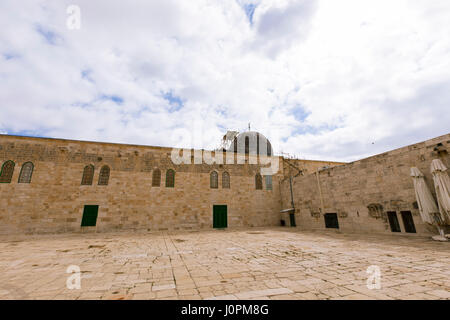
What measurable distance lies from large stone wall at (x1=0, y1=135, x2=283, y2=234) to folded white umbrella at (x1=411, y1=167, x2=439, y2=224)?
10.5m

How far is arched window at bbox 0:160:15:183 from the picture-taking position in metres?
12.7

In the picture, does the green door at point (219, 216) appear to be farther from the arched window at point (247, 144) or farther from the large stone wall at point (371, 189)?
the arched window at point (247, 144)

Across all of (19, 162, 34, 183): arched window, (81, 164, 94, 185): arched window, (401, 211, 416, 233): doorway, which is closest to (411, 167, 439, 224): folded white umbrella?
(401, 211, 416, 233): doorway

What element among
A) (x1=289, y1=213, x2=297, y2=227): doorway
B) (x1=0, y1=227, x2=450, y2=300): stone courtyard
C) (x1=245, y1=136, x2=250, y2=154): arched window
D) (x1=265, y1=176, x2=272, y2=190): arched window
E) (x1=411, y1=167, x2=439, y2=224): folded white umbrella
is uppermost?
(x1=245, y1=136, x2=250, y2=154): arched window

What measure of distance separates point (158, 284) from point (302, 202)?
45.5 feet

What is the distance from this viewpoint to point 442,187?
7.48m

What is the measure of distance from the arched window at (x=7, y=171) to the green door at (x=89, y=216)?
206 inches

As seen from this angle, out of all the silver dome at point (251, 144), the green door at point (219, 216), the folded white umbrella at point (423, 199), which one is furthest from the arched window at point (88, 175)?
the folded white umbrella at point (423, 199)

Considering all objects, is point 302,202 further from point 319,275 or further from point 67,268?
point 67,268

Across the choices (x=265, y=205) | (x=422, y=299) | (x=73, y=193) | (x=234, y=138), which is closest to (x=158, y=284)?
(x=422, y=299)

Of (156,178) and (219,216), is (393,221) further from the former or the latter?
(156,178)

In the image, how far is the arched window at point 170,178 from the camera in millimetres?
15398

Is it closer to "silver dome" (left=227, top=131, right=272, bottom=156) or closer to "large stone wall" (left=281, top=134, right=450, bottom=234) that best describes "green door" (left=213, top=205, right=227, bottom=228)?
"large stone wall" (left=281, top=134, right=450, bottom=234)

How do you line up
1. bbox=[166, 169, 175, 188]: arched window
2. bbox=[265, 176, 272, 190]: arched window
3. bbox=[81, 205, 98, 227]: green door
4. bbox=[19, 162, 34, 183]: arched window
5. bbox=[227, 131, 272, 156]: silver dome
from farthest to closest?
bbox=[227, 131, 272, 156]: silver dome
bbox=[265, 176, 272, 190]: arched window
bbox=[166, 169, 175, 188]: arched window
bbox=[81, 205, 98, 227]: green door
bbox=[19, 162, 34, 183]: arched window
